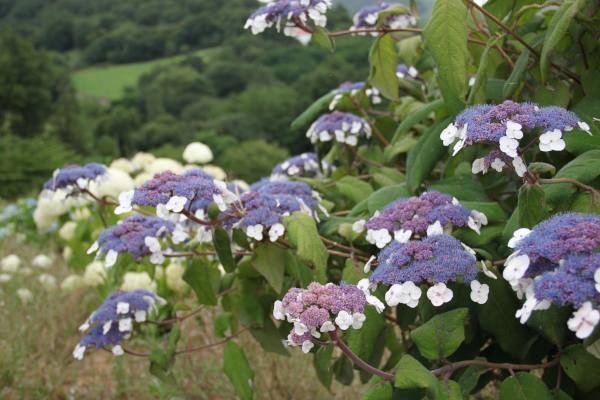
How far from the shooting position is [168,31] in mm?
51031

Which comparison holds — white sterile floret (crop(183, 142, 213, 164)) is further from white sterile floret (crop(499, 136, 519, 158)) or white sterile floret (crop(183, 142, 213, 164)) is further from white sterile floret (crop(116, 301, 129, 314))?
white sterile floret (crop(499, 136, 519, 158))

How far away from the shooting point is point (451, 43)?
45.3 inches

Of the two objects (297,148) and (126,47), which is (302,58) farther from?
(126,47)

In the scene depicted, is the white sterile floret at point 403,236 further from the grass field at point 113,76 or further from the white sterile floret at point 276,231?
the grass field at point 113,76

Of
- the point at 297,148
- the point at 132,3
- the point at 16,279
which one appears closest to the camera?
the point at 16,279

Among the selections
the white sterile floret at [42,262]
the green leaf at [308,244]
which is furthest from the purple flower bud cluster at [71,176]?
the white sterile floret at [42,262]

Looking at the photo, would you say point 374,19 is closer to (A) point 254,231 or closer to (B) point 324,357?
(A) point 254,231

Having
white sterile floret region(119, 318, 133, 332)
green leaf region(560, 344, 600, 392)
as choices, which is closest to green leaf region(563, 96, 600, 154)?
green leaf region(560, 344, 600, 392)

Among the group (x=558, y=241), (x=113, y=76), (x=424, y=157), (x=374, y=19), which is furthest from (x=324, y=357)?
(x=113, y=76)

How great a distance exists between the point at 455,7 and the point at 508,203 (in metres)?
0.83

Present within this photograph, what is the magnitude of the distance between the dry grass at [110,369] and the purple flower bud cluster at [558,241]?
192cm

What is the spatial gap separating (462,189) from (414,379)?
2.42 feet

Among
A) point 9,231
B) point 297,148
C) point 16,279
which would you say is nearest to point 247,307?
point 16,279

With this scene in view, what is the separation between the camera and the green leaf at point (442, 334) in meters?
0.98
